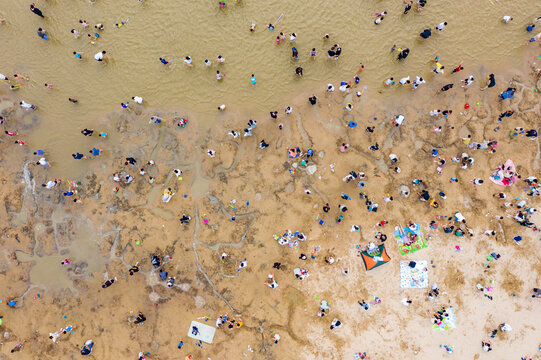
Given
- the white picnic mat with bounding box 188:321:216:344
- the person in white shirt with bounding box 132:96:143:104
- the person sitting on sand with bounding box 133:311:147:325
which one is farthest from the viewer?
the person in white shirt with bounding box 132:96:143:104

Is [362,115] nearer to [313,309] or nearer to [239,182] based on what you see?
[239,182]

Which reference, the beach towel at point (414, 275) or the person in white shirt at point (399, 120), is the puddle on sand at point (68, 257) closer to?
the beach towel at point (414, 275)

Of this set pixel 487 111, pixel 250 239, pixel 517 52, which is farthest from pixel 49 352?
pixel 517 52

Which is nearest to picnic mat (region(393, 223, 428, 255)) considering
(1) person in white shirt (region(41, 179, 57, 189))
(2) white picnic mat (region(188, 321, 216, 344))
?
(2) white picnic mat (region(188, 321, 216, 344))

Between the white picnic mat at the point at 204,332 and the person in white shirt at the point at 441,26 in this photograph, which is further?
the person in white shirt at the point at 441,26

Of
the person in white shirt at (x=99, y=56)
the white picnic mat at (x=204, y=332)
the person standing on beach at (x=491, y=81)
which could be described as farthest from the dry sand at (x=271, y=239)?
the person in white shirt at (x=99, y=56)

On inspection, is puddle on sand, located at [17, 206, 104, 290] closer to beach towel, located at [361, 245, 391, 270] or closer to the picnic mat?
beach towel, located at [361, 245, 391, 270]

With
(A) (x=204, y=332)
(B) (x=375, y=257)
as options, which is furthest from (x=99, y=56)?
(B) (x=375, y=257)
